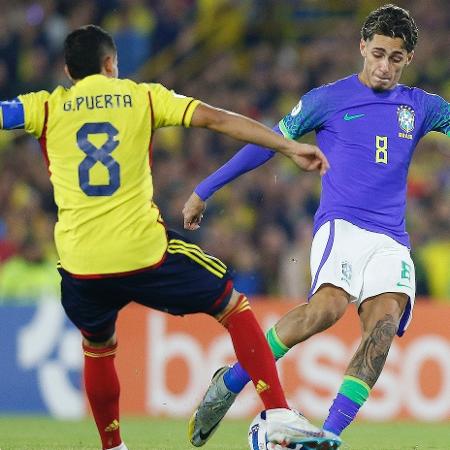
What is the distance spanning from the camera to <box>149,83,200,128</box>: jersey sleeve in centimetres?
582

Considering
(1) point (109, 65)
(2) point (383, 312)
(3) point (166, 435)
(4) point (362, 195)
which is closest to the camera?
(1) point (109, 65)

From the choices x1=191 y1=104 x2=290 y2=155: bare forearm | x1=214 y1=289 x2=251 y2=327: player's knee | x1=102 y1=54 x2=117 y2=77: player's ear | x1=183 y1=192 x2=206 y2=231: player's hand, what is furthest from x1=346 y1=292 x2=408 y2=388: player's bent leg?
x1=102 y1=54 x2=117 y2=77: player's ear

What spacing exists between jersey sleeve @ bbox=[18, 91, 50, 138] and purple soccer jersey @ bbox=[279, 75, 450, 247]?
66.8 inches

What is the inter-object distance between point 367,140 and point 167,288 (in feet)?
5.29

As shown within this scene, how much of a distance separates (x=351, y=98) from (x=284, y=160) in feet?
23.6

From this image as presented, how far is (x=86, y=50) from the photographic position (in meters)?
5.88

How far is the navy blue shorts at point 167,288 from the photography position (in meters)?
5.94

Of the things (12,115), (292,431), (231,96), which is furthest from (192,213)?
(231,96)

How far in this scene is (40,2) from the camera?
50.9 ft

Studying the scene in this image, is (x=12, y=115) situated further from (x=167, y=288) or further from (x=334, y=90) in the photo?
(x=334, y=90)

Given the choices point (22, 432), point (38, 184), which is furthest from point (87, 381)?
point (38, 184)

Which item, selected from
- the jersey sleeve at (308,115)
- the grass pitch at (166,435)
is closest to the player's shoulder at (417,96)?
the jersey sleeve at (308,115)

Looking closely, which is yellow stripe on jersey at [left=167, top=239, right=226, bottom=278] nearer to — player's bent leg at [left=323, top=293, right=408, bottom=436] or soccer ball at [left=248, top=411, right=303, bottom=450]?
soccer ball at [left=248, top=411, right=303, bottom=450]

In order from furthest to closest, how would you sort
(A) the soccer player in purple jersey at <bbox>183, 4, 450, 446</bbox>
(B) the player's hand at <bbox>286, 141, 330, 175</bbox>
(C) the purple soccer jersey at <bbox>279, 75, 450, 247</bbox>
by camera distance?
(C) the purple soccer jersey at <bbox>279, 75, 450, 247</bbox>, (A) the soccer player in purple jersey at <bbox>183, 4, 450, 446</bbox>, (B) the player's hand at <bbox>286, 141, 330, 175</bbox>
